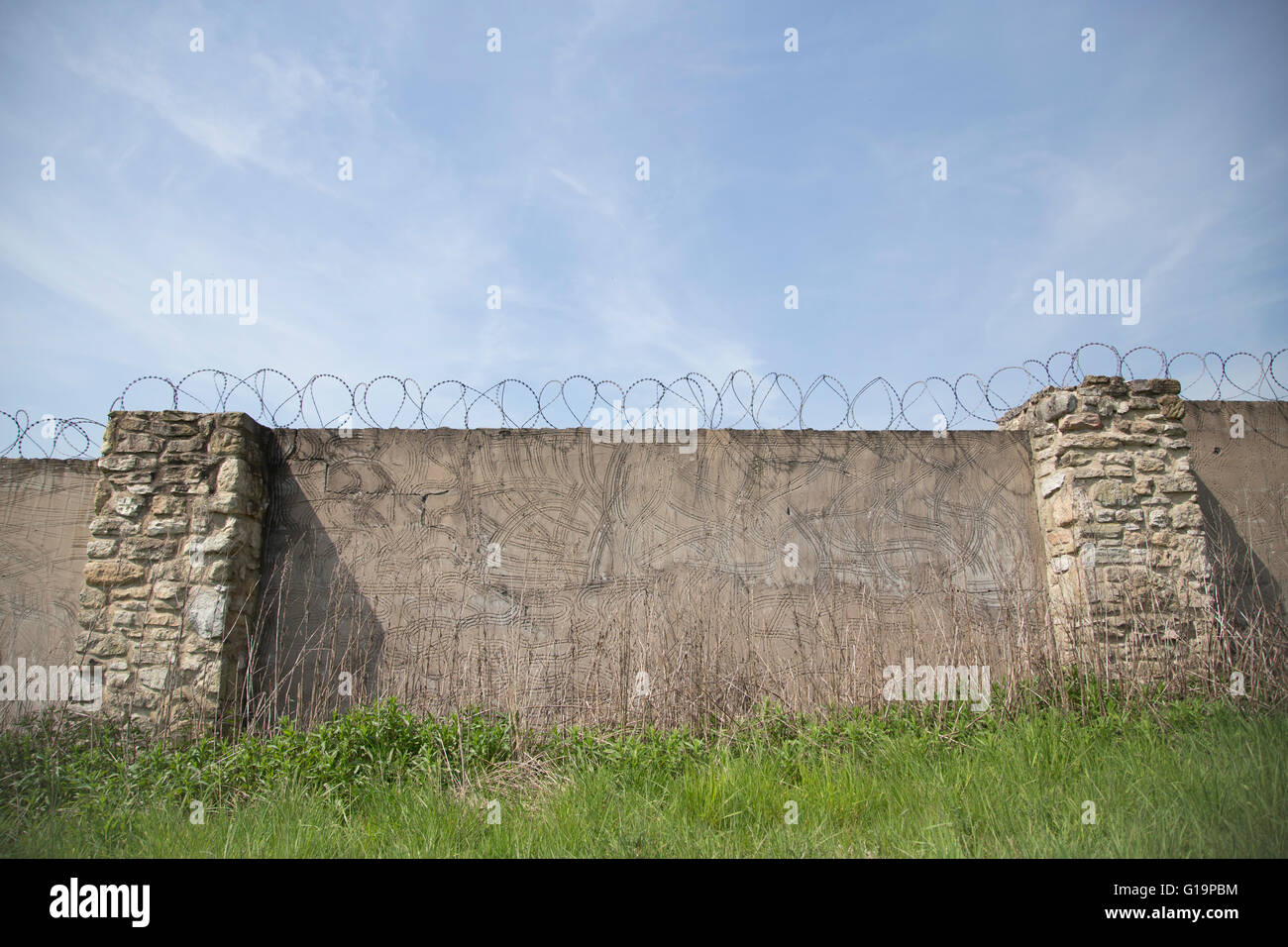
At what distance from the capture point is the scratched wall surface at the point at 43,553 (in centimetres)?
537

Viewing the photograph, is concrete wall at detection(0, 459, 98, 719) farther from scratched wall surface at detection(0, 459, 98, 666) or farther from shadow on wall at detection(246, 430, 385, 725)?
shadow on wall at detection(246, 430, 385, 725)

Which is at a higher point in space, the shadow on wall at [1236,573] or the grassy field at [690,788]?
the shadow on wall at [1236,573]

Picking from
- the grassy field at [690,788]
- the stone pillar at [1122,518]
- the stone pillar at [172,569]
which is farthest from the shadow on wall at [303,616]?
the stone pillar at [1122,518]

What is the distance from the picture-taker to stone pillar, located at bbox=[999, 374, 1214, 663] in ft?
16.3

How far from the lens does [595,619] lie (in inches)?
208

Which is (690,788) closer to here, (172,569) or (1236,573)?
(172,569)

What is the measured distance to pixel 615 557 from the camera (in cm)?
543

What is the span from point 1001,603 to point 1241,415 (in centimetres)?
276

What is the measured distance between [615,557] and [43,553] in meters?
4.28

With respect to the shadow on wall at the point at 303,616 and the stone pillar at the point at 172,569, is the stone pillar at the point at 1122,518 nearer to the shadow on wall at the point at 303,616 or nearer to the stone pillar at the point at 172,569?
the shadow on wall at the point at 303,616

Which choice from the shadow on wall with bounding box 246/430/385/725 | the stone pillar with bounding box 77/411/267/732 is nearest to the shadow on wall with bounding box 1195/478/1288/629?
the shadow on wall with bounding box 246/430/385/725

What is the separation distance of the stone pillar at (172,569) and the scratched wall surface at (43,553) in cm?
75
